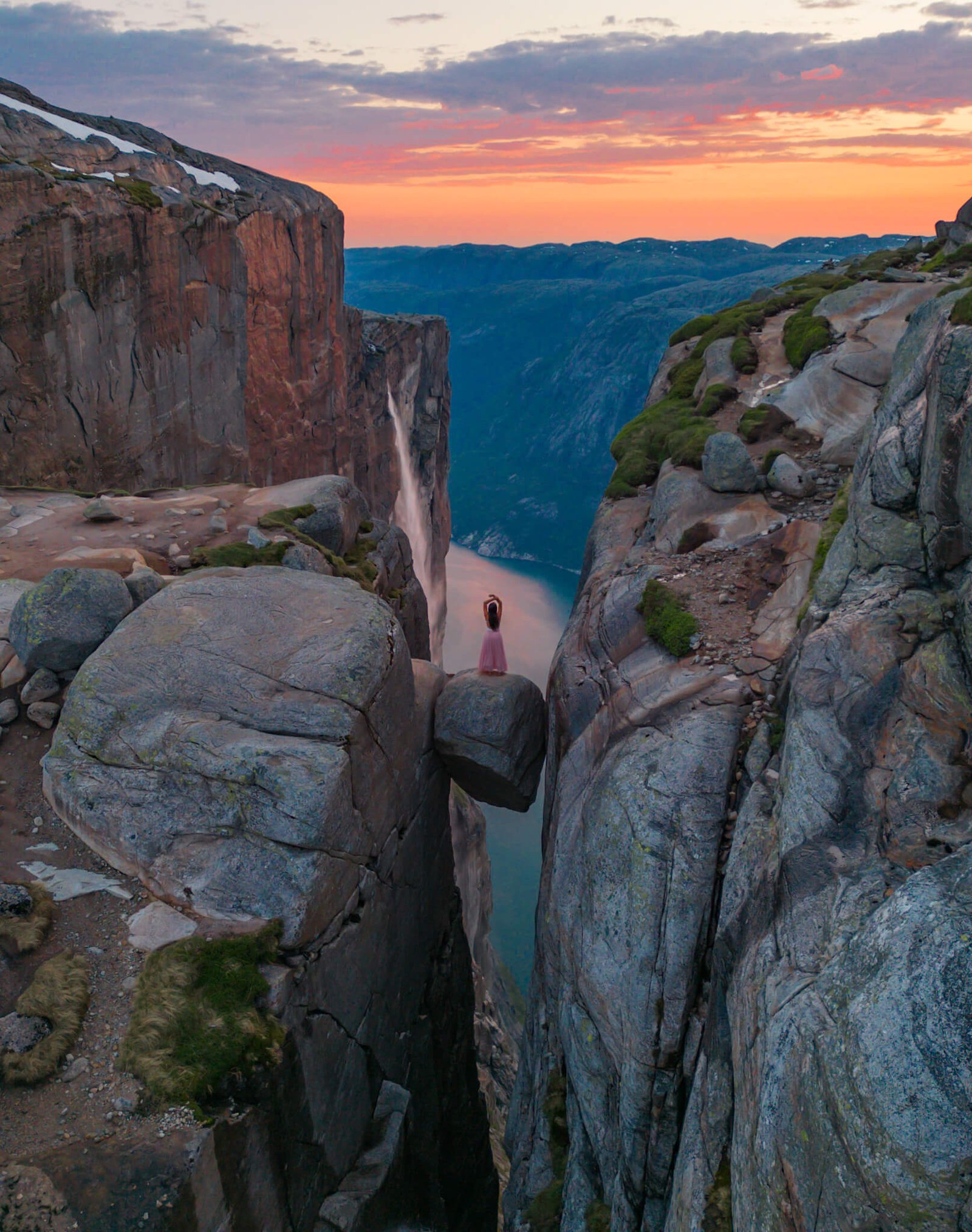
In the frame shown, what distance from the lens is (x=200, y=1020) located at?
14227 millimetres

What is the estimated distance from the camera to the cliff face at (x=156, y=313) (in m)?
37.1

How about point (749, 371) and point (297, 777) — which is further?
point (749, 371)

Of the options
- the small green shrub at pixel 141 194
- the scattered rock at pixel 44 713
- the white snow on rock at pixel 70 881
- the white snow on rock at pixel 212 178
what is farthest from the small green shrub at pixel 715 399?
the white snow on rock at pixel 212 178

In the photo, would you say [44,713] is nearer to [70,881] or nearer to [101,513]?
[70,881]

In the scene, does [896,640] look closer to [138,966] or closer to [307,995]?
[307,995]

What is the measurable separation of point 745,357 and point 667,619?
662 inches

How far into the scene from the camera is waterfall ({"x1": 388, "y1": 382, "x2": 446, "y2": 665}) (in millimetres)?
78000

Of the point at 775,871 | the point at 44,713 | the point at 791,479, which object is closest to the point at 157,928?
the point at 44,713

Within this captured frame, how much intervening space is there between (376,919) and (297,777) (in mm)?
4902

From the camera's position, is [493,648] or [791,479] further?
[493,648]

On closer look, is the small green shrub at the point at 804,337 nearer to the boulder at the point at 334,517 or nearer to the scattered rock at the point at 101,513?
the boulder at the point at 334,517

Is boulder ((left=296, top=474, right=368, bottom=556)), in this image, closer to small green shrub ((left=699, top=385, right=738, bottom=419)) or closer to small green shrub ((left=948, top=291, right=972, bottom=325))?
small green shrub ((left=699, top=385, right=738, bottom=419))

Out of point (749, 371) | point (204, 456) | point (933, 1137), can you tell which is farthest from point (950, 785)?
point (204, 456)

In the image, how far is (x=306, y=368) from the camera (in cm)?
5947
